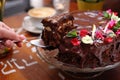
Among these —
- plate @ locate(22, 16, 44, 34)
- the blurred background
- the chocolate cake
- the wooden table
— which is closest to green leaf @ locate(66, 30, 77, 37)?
the chocolate cake

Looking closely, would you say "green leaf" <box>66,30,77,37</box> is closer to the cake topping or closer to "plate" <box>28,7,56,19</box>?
the cake topping

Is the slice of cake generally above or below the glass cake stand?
above

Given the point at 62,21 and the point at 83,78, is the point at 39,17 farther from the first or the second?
the point at 83,78

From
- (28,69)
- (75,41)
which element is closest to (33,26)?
(28,69)

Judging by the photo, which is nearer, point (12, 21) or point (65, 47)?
point (65, 47)

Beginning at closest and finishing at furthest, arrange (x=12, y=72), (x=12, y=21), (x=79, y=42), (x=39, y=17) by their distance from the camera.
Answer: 1. (x=79, y=42)
2. (x=12, y=72)
3. (x=39, y=17)
4. (x=12, y=21)

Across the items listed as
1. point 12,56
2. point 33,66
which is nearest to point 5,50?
point 12,56

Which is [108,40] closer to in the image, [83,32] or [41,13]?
[83,32]
